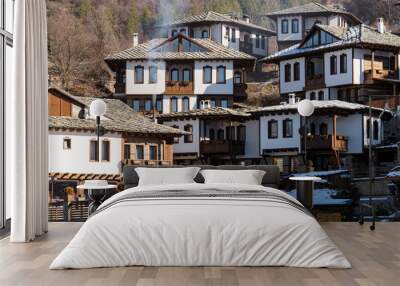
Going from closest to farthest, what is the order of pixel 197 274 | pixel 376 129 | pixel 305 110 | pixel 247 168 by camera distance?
pixel 197 274
pixel 247 168
pixel 376 129
pixel 305 110

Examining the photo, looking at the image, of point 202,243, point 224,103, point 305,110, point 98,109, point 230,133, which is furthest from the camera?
point 224,103

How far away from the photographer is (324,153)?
773cm

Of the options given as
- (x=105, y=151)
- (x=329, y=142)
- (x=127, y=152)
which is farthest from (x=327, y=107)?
(x=105, y=151)

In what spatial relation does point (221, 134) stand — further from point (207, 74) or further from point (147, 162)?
point (147, 162)

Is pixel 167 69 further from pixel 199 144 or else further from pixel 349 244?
pixel 349 244

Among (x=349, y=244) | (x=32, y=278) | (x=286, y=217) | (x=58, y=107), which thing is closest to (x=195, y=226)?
(x=286, y=217)

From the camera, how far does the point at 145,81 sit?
26.6 feet

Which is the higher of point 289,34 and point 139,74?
point 289,34

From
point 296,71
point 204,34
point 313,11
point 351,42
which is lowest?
point 296,71

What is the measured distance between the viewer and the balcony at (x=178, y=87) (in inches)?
317

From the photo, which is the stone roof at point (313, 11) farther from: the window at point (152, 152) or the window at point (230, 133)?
the window at point (152, 152)

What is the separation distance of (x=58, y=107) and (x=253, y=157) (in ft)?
8.98

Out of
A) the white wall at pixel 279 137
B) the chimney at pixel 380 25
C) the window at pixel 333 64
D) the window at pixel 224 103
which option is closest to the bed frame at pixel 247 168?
the white wall at pixel 279 137

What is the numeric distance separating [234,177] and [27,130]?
2369 mm
